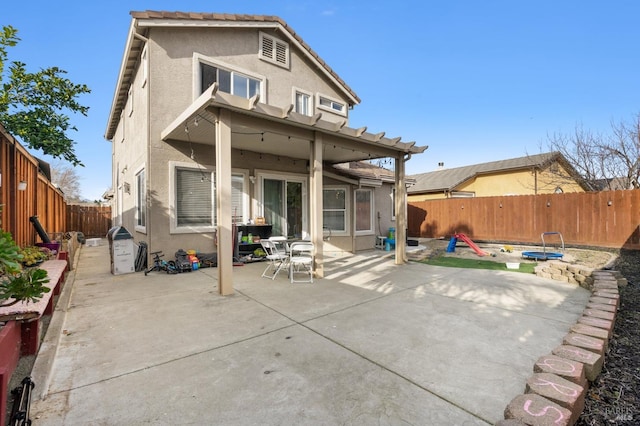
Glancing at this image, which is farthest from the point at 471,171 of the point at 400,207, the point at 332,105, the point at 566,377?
the point at 566,377

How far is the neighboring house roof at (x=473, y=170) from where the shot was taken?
1725 centimetres

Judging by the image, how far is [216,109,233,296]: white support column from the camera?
5.06 m

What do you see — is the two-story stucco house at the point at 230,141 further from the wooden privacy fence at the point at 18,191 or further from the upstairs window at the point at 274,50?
the wooden privacy fence at the point at 18,191

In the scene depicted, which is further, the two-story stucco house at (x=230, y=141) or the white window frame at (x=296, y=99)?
the white window frame at (x=296, y=99)

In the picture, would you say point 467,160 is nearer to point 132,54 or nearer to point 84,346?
point 132,54

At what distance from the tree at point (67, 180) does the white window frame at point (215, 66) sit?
1464 inches

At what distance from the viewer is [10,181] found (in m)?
5.29

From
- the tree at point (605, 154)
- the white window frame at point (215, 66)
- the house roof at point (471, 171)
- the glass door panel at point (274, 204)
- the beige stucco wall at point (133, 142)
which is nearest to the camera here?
the beige stucco wall at point (133, 142)

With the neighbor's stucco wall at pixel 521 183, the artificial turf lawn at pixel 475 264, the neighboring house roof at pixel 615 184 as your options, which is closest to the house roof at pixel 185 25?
the artificial turf lawn at pixel 475 264

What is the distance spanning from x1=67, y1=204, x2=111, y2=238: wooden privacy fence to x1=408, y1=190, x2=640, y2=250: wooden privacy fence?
18550mm

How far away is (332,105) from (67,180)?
40.3 metres

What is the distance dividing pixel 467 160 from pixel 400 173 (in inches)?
816

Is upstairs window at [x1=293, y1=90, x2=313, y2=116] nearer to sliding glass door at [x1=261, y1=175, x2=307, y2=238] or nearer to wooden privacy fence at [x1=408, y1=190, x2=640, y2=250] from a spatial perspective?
sliding glass door at [x1=261, y1=175, x2=307, y2=238]

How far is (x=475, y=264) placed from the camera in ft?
27.2
